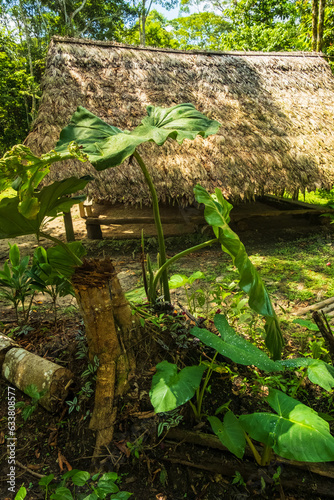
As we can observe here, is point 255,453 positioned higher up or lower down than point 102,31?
lower down

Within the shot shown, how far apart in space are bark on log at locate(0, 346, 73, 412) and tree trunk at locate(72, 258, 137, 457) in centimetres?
21

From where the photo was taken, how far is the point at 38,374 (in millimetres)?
1825

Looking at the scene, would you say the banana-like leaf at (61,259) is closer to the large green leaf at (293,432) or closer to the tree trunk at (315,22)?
the large green leaf at (293,432)

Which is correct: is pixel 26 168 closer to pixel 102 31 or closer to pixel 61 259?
pixel 61 259

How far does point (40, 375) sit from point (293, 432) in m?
1.36

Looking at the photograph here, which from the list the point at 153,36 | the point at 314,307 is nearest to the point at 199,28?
the point at 153,36

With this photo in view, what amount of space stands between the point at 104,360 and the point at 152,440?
0.48 meters

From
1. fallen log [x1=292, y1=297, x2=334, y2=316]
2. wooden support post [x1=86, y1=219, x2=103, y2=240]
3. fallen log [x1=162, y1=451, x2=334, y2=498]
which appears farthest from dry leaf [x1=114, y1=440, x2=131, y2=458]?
wooden support post [x1=86, y1=219, x2=103, y2=240]

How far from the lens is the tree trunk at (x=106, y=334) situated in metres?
1.65

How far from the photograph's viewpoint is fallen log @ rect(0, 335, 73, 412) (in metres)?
1.77

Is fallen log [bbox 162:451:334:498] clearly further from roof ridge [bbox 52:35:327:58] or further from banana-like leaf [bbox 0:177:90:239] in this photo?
roof ridge [bbox 52:35:327:58]

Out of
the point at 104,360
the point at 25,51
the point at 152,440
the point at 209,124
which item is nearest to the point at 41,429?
the point at 104,360

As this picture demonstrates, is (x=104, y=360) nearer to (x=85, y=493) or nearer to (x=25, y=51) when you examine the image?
(x=85, y=493)

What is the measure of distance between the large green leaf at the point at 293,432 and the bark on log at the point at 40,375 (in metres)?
1.05
